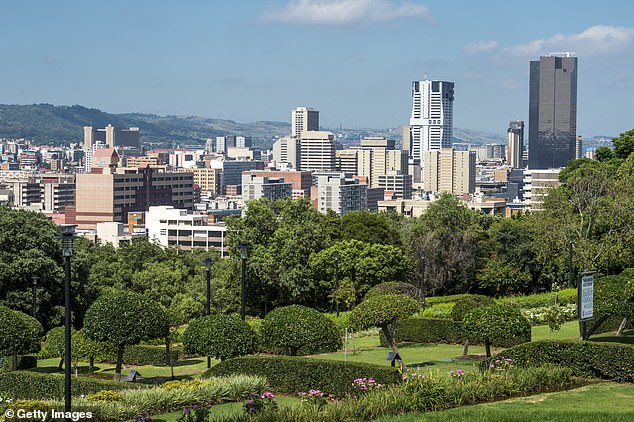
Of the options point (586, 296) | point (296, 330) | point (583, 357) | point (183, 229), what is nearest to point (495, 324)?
point (586, 296)

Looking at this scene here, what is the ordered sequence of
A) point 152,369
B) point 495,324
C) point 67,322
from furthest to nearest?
point 152,369 → point 495,324 → point 67,322

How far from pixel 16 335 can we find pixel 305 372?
755 centimetres

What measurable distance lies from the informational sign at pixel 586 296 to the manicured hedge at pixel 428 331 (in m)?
7.25

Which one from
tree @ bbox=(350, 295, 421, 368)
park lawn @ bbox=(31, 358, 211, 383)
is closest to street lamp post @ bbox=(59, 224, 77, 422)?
park lawn @ bbox=(31, 358, 211, 383)

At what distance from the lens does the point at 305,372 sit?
18.6 m

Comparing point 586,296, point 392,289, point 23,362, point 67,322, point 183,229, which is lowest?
point 183,229

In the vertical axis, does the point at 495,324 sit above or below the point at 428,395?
above

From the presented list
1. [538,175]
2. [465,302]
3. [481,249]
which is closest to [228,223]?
[481,249]

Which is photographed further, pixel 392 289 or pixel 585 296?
pixel 392 289

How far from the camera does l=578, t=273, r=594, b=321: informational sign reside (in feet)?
62.3

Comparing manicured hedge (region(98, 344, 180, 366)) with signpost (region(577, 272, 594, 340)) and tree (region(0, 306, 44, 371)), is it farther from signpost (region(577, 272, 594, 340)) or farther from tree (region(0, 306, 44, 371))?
signpost (region(577, 272, 594, 340))

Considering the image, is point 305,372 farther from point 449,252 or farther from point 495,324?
point 449,252

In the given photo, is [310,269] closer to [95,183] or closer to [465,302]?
[465,302]

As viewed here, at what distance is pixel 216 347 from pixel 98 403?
17.5ft
